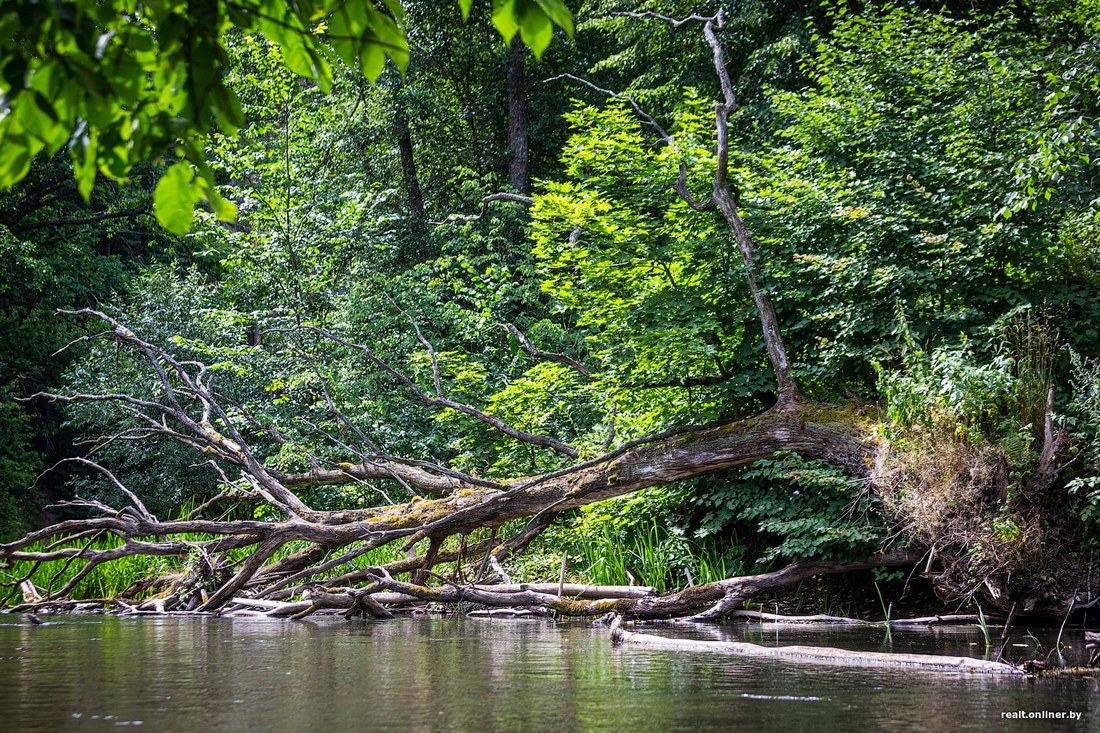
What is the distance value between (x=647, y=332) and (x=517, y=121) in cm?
1137

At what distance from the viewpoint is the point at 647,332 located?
31.9ft

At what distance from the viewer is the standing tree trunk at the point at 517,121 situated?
64.5ft

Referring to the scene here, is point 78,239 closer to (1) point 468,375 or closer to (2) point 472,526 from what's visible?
(1) point 468,375

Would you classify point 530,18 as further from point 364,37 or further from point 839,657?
point 839,657

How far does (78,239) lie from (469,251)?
11.0 m

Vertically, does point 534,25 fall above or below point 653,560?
above

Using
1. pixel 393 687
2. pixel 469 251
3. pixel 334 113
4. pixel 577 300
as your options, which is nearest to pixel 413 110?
pixel 334 113

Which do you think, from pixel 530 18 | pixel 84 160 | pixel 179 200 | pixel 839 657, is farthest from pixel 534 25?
pixel 839 657

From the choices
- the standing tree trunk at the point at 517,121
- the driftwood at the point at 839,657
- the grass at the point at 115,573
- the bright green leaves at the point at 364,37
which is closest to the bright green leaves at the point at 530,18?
the bright green leaves at the point at 364,37

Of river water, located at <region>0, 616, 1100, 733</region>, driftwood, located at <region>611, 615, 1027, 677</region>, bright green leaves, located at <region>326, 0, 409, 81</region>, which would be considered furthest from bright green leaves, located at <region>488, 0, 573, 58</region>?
driftwood, located at <region>611, 615, 1027, 677</region>

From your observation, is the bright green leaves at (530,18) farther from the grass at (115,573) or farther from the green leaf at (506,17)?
the grass at (115,573)

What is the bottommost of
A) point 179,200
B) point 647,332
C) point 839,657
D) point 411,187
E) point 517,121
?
point 839,657

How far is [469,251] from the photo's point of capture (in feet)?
62.4

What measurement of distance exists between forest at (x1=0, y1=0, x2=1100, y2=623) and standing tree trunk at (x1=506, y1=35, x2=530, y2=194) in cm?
196
